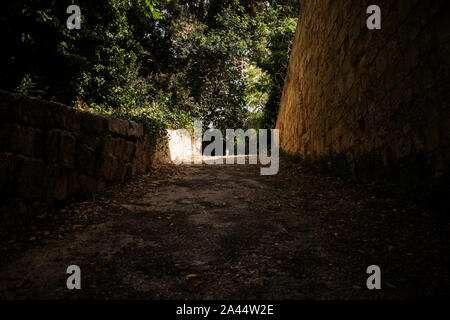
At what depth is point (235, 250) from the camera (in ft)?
7.87

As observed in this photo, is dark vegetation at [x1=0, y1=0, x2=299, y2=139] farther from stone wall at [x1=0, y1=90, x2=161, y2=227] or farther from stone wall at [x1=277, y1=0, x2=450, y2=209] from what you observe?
stone wall at [x1=277, y1=0, x2=450, y2=209]

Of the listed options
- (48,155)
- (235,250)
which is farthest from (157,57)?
(235,250)

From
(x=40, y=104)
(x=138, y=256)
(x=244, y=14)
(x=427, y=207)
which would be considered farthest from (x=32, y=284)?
(x=244, y=14)

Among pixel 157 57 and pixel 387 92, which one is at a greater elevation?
pixel 157 57

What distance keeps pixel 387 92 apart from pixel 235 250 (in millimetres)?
2667

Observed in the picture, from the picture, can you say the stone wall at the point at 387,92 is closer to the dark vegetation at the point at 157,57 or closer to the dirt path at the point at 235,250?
the dirt path at the point at 235,250

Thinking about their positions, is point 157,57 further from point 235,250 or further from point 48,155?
point 235,250

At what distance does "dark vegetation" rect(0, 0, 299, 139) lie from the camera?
6781mm

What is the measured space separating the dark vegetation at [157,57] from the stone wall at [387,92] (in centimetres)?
429

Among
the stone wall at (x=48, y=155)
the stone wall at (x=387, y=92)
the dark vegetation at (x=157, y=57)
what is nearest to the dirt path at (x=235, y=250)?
the stone wall at (x=48, y=155)

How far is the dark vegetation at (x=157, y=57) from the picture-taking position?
678 centimetres

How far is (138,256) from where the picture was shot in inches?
90.8
